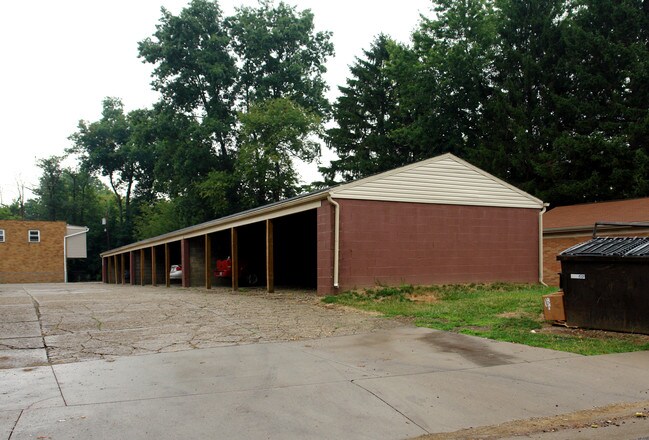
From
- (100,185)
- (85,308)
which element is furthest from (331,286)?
(100,185)

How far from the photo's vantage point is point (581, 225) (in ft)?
67.0

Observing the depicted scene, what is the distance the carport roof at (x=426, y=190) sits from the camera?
15.1 meters

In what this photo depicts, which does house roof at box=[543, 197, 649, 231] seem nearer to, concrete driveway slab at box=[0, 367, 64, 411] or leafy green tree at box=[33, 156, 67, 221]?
concrete driveway slab at box=[0, 367, 64, 411]

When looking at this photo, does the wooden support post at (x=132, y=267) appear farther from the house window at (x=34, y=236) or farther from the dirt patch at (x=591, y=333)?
the dirt patch at (x=591, y=333)

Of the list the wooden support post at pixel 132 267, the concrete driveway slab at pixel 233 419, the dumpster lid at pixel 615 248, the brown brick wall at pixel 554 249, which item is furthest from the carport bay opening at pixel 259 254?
the concrete driveway slab at pixel 233 419

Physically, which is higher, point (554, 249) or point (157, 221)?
point (157, 221)

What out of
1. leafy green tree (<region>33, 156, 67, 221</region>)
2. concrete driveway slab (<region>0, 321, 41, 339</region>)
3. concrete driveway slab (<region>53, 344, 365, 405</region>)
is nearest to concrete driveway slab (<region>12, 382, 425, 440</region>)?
concrete driveway slab (<region>53, 344, 365, 405</region>)

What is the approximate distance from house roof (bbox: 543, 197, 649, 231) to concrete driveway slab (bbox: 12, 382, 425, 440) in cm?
1735

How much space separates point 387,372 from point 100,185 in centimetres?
9421

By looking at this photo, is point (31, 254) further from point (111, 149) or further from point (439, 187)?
point (439, 187)

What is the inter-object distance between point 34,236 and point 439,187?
Answer: 41.4m

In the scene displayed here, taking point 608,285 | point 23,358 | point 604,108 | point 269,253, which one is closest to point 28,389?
point 23,358

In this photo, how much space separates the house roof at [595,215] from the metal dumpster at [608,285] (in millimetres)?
11802

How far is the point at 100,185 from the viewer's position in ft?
299
